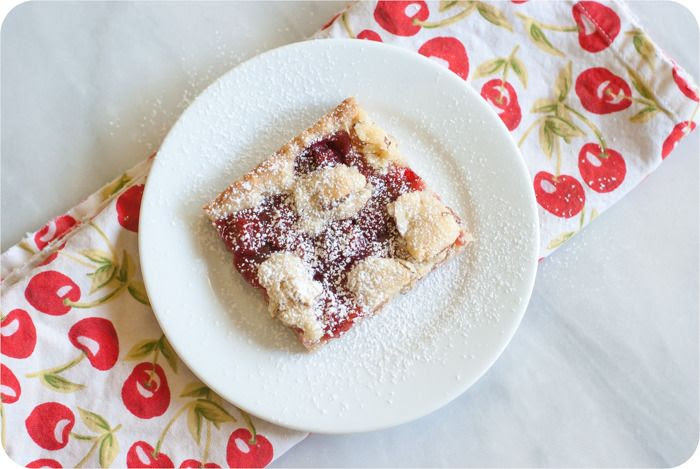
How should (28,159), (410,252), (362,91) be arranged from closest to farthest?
(410,252)
(362,91)
(28,159)

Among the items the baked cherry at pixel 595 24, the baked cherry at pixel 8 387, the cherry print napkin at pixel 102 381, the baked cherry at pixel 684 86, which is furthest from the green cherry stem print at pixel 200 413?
the baked cherry at pixel 684 86

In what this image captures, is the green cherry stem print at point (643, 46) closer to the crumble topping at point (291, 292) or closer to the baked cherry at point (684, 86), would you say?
A: the baked cherry at point (684, 86)

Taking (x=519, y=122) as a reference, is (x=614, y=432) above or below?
below

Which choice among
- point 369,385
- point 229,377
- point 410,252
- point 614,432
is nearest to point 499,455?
point 614,432

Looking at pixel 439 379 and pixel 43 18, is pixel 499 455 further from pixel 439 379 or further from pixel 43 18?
pixel 43 18

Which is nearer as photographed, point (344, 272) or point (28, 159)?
point (344, 272)

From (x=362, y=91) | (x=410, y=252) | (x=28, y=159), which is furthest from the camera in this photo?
(x=28, y=159)

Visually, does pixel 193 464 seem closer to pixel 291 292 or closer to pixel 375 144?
pixel 291 292
